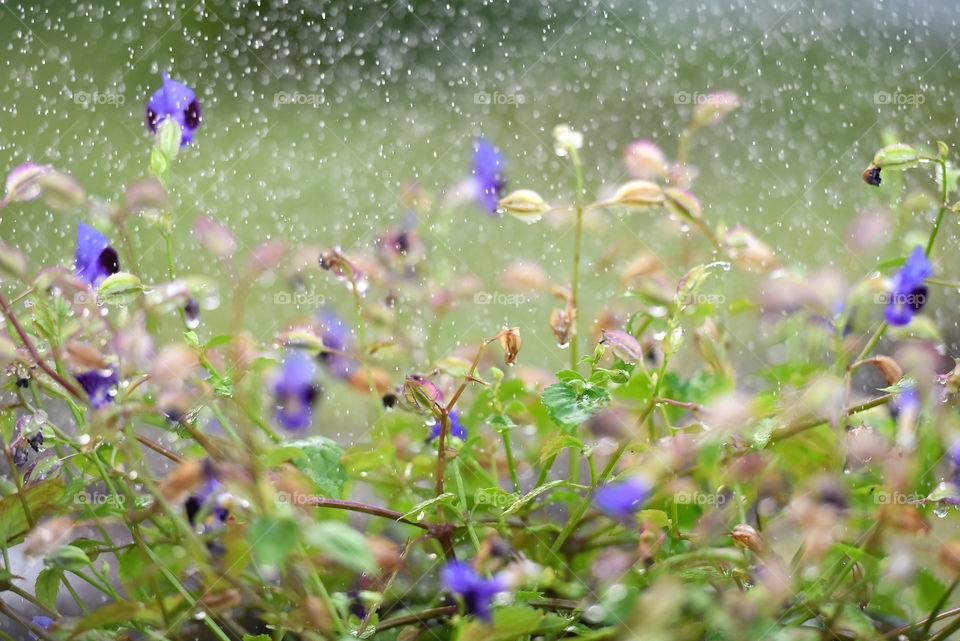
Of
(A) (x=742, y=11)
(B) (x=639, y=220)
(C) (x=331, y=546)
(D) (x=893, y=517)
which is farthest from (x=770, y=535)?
(B) (x=639, y=220)

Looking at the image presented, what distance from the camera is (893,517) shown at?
1.20ft

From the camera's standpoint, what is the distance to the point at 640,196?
0.51 m

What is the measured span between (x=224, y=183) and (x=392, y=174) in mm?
216

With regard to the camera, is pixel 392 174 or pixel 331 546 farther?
pixel 392 174

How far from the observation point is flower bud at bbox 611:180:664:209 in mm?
506

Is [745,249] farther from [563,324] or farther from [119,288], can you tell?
[119,288]

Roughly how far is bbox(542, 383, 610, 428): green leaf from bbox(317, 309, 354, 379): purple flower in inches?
6.1

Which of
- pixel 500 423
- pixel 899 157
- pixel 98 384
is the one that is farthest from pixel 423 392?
pixel 899 157

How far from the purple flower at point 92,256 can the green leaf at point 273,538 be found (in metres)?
0.27

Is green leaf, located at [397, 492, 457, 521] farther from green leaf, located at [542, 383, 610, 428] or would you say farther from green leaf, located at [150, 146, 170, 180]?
green leaf, located at [150, 146, 170, 180]

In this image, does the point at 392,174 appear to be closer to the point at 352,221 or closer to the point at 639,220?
the point at 352,221

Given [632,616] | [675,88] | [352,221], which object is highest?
[675,88]

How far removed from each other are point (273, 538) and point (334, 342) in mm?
276

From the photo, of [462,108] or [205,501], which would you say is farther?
[462,108]
